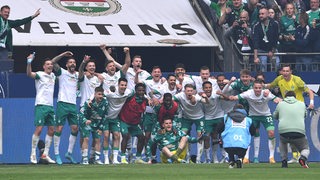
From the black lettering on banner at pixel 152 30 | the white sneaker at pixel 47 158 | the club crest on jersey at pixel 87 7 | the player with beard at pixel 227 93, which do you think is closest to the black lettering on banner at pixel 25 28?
the club crest on jersey at pixel 87 7

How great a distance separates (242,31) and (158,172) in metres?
10.4

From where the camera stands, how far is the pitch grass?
23.5 m

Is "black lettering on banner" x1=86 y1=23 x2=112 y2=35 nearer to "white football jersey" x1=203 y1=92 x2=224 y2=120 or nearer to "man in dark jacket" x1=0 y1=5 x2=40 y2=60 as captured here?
"man in dark jacket" x1=0 y1=5 x2=40 y2=60

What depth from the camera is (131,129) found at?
30.8 meters

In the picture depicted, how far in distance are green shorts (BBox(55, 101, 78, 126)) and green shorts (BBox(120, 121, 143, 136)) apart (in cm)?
105

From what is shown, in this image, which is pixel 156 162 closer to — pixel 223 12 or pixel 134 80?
pixel 134 80

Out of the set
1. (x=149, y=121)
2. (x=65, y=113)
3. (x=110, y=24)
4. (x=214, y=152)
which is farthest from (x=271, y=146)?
(x=110, y=24)

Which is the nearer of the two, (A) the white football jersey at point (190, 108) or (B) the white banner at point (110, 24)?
(A) the white football jersey at point (190, 108)

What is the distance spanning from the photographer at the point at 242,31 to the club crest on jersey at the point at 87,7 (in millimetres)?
3421

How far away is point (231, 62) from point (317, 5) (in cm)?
264

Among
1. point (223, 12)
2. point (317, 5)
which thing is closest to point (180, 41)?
point (223, 12)

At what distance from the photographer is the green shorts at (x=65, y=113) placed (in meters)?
30.3

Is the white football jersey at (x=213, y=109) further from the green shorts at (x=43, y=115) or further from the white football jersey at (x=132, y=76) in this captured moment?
the green shorts at (x=43, y=115)

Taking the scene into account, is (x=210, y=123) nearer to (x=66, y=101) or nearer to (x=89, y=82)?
(x=89, y=82)
